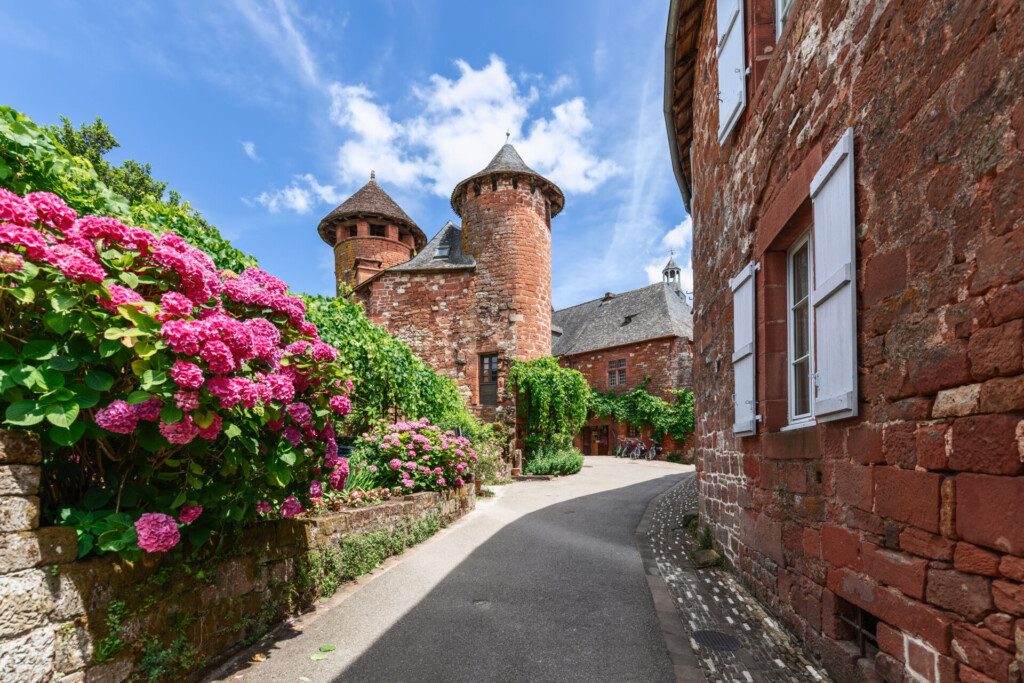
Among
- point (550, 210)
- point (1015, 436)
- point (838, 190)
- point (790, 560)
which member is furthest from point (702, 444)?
point (550, 210)

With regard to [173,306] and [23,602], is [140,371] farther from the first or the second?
[23,602]

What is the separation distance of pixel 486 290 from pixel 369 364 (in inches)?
353

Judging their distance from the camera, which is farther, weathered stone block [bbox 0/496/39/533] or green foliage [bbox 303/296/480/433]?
green foliage [bbox 303/296/480/433]

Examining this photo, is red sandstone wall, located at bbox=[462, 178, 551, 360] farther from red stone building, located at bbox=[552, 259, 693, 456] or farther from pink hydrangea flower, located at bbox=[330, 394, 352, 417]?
pink hydrangea flower, located at bbox=[330, 394, 352, 417]

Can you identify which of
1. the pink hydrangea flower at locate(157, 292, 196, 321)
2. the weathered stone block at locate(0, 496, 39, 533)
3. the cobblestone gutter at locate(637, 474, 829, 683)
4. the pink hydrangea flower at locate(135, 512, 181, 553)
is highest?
the pink hydrangea flower at locate(157, 292, 196, 321)

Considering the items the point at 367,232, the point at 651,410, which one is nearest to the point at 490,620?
the point at 651,410

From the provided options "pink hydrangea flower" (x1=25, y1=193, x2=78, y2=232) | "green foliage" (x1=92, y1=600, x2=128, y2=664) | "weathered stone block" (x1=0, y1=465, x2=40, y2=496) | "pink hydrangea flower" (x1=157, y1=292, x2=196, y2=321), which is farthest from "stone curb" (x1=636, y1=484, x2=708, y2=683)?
"pink hydrangea flower" (x1=25, y1=193, x2=78, y2=232)

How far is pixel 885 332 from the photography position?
2662 millimetres

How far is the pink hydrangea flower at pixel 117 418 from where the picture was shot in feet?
7.57

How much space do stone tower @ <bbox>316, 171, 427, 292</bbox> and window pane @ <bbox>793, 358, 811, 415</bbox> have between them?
2199cm

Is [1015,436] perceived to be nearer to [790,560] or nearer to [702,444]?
[790,560]

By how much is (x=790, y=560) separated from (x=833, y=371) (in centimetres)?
157

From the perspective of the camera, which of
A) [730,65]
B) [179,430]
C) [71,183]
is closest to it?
[179,430]

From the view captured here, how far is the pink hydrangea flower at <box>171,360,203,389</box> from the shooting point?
7.43 feet
